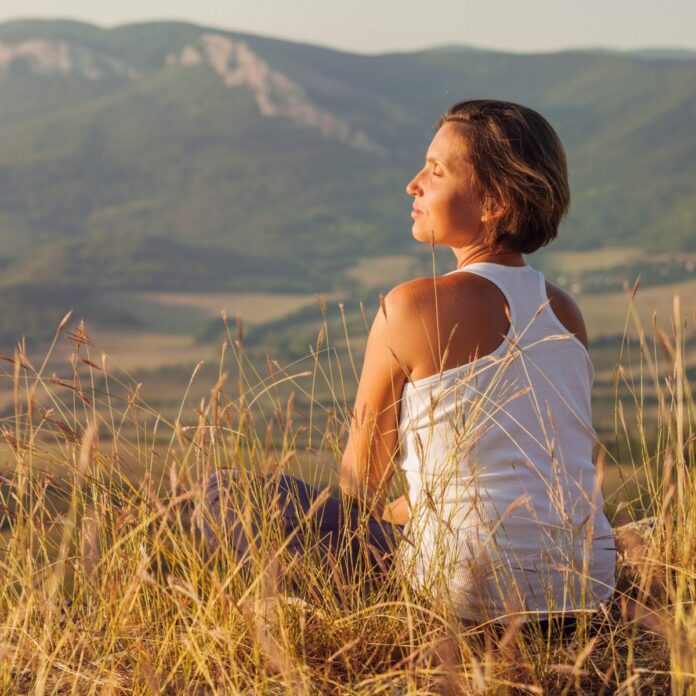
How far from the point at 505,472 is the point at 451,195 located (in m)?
0.53

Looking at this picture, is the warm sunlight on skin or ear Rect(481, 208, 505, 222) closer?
the warm sunlight on skin

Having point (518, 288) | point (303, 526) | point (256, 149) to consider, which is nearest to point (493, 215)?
point (518, 288)

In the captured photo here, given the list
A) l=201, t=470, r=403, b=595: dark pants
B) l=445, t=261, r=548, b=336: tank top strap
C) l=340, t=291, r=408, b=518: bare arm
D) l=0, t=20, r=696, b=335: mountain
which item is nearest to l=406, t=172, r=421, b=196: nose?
l=445, t=261, r=548, b=336: tank top strap

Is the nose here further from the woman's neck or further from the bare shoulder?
the bare shoulder

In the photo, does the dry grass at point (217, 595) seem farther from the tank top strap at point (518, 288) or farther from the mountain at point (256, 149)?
the mountain at point (256, 149)

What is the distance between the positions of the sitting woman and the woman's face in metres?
0.07

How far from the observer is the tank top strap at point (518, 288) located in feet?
5.36

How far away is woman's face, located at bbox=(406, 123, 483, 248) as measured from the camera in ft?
5.94

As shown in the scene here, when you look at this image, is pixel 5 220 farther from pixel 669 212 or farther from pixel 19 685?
pixel 19 685

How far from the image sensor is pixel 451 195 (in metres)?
1.82

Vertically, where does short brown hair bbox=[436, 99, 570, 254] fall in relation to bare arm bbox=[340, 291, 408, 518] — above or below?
above

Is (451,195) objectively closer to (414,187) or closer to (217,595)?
(414,187)

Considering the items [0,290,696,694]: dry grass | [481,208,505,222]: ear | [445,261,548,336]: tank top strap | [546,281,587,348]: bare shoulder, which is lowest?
[0,290,696,694]: dry grass

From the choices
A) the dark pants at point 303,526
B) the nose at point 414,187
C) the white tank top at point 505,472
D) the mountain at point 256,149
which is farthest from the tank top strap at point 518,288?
the mountain at point 256,149
